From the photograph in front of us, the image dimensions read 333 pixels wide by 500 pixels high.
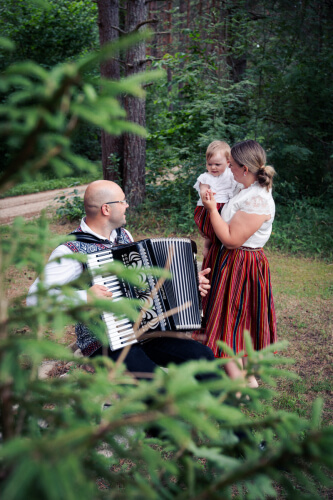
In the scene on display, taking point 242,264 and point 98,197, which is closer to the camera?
point 98,197

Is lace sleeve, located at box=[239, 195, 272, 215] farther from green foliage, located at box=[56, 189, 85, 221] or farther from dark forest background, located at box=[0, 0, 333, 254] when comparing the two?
green foliage, located at box=[56, 189, 85, 221]

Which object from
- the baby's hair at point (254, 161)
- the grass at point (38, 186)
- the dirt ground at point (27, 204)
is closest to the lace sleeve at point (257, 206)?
the baby's hair at point (254, 161)

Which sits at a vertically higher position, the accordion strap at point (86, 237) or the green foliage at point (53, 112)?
the green foliage at point (53, 112)

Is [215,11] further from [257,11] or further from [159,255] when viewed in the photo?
[159,255]

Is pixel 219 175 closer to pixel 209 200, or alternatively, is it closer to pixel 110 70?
pixel 209 200

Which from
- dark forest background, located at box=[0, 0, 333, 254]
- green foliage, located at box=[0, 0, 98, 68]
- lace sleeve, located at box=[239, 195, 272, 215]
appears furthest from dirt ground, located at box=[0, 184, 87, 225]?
lace sleeve, located at box=[239, 195, 272, 215]

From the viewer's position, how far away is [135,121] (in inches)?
260

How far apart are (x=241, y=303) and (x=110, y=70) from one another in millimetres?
5579

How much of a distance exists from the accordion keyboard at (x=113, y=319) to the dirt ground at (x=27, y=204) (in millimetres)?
6131

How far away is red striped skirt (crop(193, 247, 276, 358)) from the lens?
2.73 m

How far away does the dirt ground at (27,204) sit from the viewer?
8528mm

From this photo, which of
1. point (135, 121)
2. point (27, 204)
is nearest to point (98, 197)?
point (135, 121)

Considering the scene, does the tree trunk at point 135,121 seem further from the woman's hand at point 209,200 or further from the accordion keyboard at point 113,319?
the accordion keyboard at point 113,319

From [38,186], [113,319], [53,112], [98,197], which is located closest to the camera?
[53,112]
